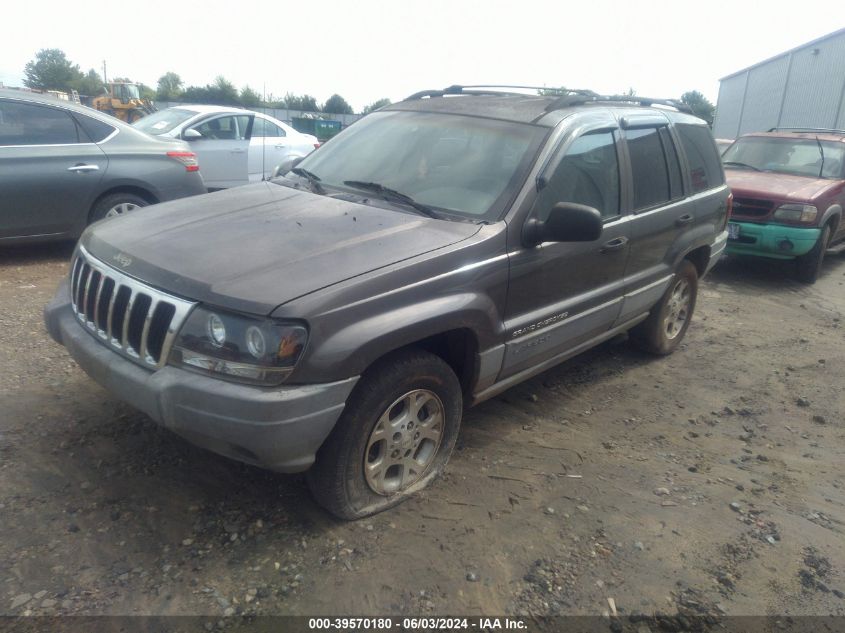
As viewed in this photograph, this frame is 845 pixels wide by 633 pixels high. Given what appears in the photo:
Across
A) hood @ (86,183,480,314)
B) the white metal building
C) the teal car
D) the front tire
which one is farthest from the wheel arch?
the white metal building

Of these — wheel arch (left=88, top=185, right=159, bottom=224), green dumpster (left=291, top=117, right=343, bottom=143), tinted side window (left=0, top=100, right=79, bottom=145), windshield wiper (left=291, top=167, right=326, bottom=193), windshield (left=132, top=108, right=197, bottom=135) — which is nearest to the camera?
windshield wiper (left=291, top=167, right=326, bottom=193)

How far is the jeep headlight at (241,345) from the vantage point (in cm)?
240

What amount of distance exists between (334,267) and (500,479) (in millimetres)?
1456

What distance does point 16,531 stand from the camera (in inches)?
105

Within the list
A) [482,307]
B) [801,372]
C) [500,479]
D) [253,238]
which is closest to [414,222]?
[482,307]

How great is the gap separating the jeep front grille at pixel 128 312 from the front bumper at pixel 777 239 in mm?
7331

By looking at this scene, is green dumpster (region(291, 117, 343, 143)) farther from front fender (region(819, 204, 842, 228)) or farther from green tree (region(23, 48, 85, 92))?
green tree (region(23, 48, 85, 92))

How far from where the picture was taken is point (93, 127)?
6371 millimetres

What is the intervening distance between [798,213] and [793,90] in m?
26.3

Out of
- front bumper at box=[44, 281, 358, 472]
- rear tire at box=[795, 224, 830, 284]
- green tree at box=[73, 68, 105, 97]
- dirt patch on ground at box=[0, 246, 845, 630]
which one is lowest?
dirt patch on ground at box=[0, 246, 845, 630]

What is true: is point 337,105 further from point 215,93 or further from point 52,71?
point 52,71

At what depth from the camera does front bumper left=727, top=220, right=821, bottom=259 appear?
25.4 ft

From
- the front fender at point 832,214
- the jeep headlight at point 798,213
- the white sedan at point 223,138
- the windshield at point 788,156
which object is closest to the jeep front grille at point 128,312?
the white sedan at point 223,138

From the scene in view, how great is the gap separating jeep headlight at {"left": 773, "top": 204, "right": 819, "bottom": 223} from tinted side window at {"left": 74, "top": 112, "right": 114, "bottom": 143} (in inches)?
294
